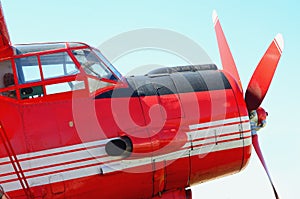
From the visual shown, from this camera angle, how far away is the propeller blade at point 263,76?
900 centimetres

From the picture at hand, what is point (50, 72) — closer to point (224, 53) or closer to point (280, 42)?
point (224, 53)

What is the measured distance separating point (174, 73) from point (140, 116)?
57.3 inches

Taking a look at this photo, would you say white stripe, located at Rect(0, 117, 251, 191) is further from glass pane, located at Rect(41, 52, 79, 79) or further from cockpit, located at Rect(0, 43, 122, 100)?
glass pane, located at Rect(41, 52, 79, 79)

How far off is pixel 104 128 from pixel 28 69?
1.67 meters

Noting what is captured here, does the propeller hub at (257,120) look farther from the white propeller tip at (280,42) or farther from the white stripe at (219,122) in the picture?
the white propeller tip at (280,42)

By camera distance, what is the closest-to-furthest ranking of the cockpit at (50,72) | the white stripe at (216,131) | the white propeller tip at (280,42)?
the cockpit at (50,72) < the white stripe at (216,131) < the white propeller tip at (280,42)

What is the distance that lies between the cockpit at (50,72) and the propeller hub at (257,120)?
2.87m

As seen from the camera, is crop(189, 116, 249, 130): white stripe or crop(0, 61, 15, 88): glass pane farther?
crop(189, 116, 249, 130): white stripe

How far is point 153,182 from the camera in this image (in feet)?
25.9

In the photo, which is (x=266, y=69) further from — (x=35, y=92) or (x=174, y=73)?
(x=35, y=92)

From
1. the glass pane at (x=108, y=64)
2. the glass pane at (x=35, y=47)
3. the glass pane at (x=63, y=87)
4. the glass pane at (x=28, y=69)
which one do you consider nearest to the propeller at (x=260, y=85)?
the glass pane at (x=108, y=64)

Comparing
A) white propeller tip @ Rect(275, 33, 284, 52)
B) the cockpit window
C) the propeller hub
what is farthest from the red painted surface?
white propeller tip @ Rect(275, 33, 284, 52)

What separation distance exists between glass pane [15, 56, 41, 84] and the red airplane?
2cm

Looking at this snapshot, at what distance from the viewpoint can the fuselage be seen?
7246mm
